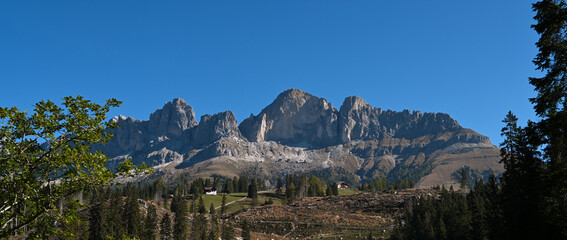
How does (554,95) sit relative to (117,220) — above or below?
above

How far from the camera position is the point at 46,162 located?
12320 mm

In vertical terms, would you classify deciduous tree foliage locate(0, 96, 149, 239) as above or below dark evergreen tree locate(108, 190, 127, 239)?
above

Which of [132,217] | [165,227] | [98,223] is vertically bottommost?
[165,227]

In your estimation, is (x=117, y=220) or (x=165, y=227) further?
(x=165, y=227)

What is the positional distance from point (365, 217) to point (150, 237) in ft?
281

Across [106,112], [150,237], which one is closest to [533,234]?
[106,112]

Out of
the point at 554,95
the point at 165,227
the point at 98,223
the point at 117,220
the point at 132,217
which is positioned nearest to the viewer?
the point at 554,95

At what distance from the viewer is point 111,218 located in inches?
3366

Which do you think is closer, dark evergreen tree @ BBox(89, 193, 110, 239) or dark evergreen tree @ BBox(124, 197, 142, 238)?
dark evergreen tree @ BBox(89, 193, 110, 239)

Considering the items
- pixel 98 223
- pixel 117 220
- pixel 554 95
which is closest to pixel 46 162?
pixel 554 95

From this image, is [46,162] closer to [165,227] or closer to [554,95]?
[554,95]

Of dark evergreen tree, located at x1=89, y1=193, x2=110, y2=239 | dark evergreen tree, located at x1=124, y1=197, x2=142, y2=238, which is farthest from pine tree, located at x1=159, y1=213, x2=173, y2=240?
dark evergreen tree, located at x1=89, y1=193, x2=110, y2=239

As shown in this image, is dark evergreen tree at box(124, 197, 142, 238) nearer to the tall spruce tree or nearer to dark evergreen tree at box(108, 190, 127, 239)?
dark evergreen tree at box(108, 190, 127, 239)

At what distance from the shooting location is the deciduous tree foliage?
1198cm
